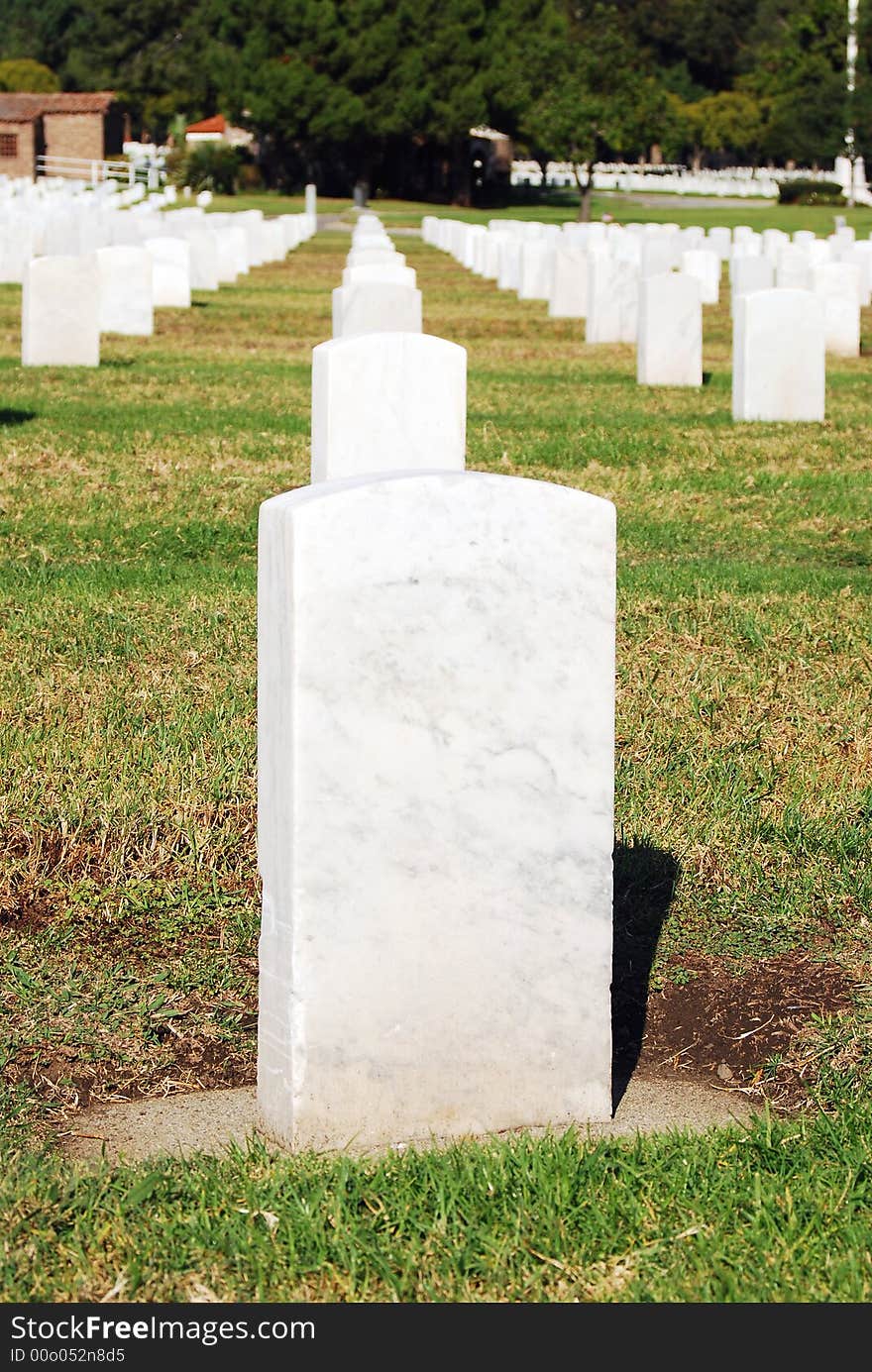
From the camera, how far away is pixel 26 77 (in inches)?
4193

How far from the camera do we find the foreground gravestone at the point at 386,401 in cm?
711

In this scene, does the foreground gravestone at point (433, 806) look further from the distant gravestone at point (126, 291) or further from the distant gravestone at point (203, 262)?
the distant gravestone at point (203, 262)

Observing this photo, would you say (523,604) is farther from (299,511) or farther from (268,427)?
(268,427)

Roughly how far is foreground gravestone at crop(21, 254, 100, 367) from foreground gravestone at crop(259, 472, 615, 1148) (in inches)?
460

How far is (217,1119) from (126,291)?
16.2 m

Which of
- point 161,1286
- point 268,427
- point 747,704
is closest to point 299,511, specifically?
point 161,1286

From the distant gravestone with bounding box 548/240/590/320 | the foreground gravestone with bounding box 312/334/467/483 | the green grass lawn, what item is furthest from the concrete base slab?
the green grass lawn

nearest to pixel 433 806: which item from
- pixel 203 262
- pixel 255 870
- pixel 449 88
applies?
pixel 255 870

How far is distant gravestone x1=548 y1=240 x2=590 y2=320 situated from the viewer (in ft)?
74.3

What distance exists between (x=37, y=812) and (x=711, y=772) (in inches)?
78.2

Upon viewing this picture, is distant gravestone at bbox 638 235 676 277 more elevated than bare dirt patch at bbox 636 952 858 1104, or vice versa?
distant gravestone at bbox 638 235 676 277

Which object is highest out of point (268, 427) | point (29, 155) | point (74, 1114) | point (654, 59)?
point (654, 59)

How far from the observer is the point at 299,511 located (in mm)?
3270

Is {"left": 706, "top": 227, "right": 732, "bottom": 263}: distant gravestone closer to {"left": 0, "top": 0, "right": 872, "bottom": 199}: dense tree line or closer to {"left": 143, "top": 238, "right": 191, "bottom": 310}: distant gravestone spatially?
{"left": 143, "top": 238, "right": 191, "bottom": 310}: distant gravestone
